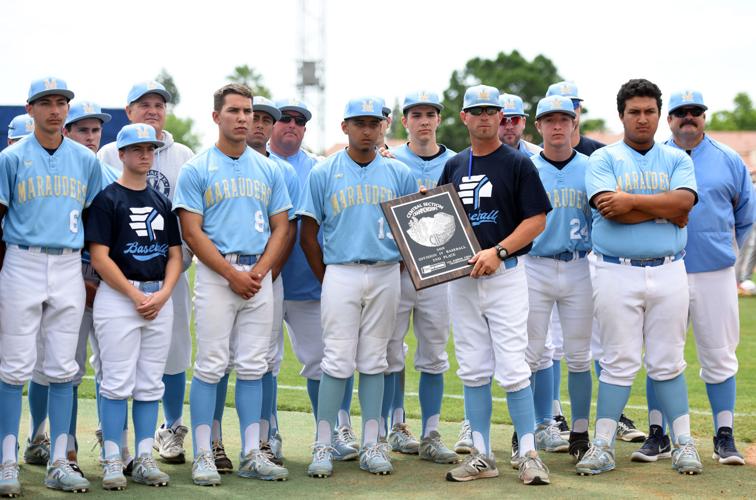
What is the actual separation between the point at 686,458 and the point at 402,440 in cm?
205

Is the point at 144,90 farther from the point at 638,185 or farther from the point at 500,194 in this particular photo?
the point at 638,185

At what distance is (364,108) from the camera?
6.58 meters

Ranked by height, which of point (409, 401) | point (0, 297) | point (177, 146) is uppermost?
point (177, 146)

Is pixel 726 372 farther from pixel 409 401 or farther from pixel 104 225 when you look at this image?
pixel 104 225

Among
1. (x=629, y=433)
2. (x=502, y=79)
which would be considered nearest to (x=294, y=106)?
(x=629, y=433)

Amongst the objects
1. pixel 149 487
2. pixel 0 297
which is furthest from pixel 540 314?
pixel 0 297

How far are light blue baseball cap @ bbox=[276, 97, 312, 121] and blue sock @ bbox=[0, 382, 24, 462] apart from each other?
2.80m

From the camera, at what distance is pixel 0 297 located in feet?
19.5

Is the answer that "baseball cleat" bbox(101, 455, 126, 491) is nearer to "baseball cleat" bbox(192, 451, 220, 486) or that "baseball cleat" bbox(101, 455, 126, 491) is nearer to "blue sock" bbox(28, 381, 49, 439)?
"baseball cleat" bbox(192, 451, 220, 486)

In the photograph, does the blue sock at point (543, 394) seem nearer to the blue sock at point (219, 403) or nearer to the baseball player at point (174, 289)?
the blue sock at point (219, 403)

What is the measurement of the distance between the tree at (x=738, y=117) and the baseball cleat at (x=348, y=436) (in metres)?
103

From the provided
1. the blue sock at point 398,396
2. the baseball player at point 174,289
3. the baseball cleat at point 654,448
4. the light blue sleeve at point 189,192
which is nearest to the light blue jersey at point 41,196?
the light blue sleeve at point 189,192

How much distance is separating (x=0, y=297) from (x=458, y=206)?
2.86 meters

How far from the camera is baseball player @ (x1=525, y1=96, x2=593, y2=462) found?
6.82m
